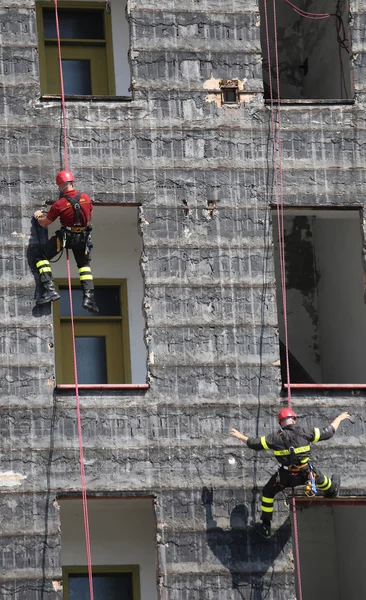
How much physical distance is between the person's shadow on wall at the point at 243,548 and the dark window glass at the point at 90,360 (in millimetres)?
3236

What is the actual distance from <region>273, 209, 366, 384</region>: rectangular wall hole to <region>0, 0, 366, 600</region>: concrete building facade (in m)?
0.40

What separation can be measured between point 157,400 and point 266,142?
14.1 feet

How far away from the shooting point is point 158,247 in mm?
29609

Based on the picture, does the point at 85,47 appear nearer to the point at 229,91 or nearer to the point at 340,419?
the point at 229,91

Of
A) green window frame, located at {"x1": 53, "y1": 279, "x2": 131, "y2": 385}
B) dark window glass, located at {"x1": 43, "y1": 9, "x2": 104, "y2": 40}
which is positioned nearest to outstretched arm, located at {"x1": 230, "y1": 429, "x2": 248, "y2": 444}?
green window frame, located at {"x1": 53, "y1": 279, "x2": 131, "y2": 385}

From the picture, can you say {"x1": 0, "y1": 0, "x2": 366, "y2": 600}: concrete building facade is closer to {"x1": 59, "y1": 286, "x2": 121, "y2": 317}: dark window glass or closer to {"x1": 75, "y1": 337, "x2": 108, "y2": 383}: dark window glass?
{"x1": 59, "y1": 286, "x2": 121, "y2": 317}: dark window glass

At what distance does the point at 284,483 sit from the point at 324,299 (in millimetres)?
6278

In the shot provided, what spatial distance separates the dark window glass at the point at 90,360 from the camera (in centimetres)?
3106

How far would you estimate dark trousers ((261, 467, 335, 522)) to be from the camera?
28220mm

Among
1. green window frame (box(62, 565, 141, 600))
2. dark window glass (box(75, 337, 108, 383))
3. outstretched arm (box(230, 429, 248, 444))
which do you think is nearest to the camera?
outstretched arm (box(230, 429, 248, 444))

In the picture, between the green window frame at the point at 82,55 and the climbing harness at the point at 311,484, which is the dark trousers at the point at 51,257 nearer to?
the green window frame at the point at 82,55

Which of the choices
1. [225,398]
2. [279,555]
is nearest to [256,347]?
[225,398]

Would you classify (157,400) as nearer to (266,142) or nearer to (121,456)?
(121,456)

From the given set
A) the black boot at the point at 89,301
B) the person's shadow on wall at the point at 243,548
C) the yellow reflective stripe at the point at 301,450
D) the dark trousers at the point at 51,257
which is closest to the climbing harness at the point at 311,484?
the yellow reflective stripe at the point at 301,450
